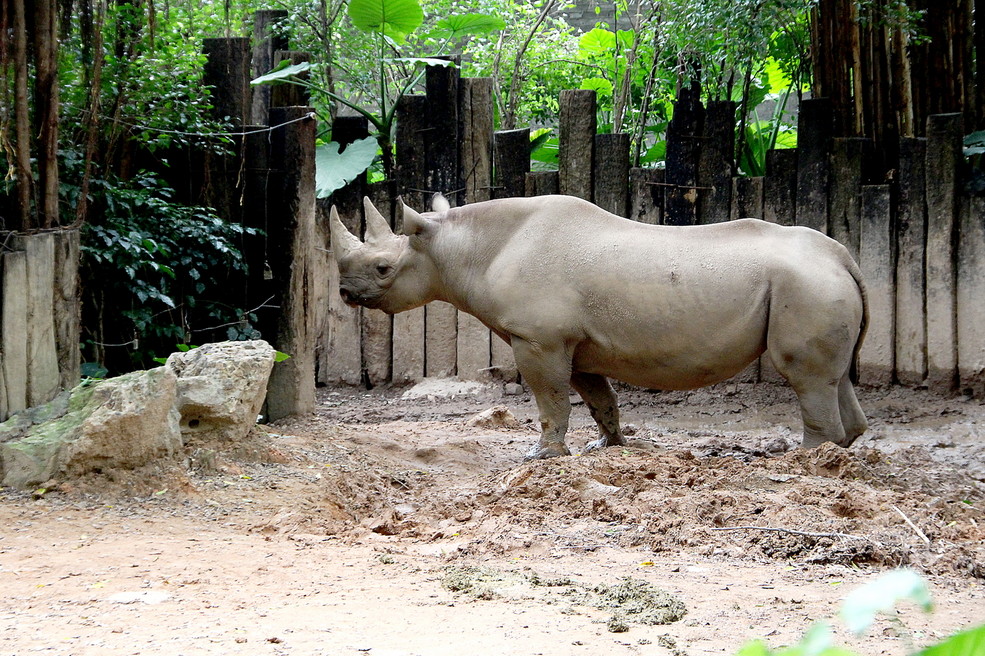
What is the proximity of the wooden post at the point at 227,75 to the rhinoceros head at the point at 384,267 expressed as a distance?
5.39 ft

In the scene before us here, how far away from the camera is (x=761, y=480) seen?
5.12 meters

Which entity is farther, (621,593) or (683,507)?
(683,507)

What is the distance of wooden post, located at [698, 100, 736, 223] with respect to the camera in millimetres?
8422

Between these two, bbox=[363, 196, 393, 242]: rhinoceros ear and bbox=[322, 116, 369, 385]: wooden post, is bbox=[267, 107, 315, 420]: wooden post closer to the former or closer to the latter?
bbox=[363, 196, 393, 242]: rhinoceros ear

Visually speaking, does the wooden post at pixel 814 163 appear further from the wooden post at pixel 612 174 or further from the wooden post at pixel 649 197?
the wooden post at pixel 612 174

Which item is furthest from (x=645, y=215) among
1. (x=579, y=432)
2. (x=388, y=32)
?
(x=388, y=32)

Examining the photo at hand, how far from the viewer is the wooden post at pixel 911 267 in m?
7.70

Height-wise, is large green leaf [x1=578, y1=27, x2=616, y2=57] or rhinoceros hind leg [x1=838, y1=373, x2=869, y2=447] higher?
large green leaf [x1=578, y1=27, x2=616, y2=57]

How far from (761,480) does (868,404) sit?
9.81 ft

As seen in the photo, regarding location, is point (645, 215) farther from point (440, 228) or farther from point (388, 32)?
point (388, 32)

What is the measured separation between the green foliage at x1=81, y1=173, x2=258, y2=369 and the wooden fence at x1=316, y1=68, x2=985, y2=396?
6.17 feet

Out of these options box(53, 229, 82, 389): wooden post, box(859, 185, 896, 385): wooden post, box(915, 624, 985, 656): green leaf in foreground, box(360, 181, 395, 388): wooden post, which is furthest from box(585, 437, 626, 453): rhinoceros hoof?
box(915, 624, 985, 656): green leaf in foreground

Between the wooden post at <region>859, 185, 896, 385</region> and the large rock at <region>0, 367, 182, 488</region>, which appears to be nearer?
the large rock at <region>0, 367, 182, 488</region>

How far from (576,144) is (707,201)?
1192 millimetres
